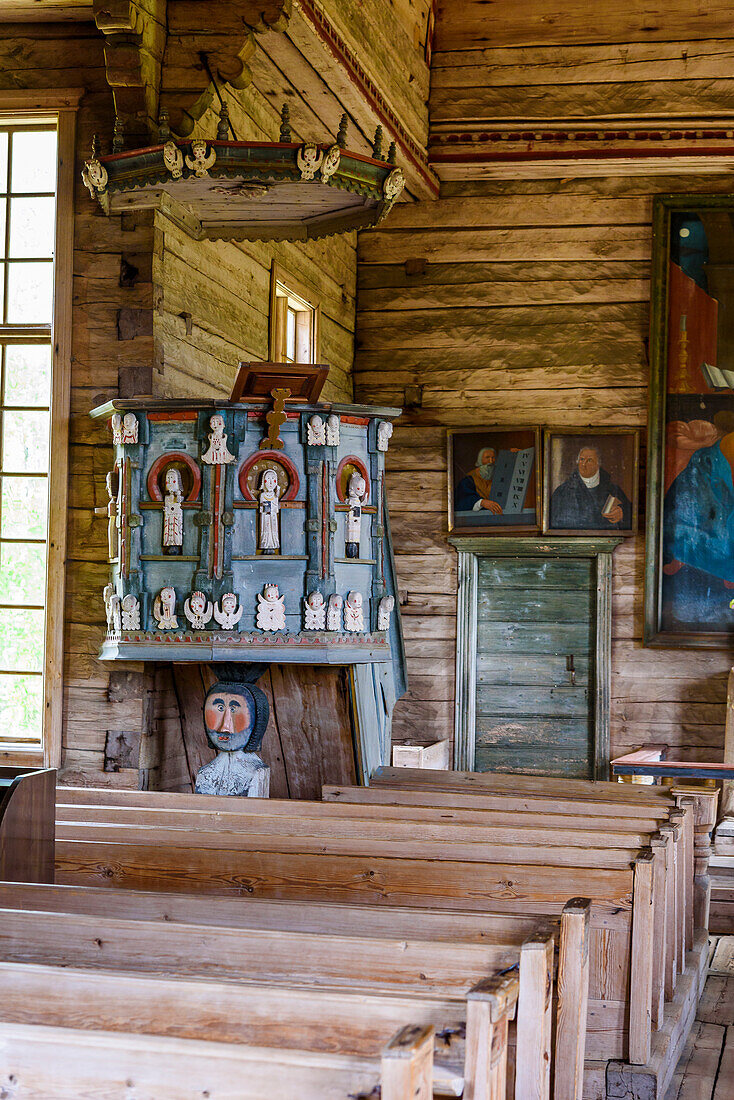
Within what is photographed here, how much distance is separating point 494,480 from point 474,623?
0.98 meters

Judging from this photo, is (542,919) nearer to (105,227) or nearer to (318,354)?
(105,227)

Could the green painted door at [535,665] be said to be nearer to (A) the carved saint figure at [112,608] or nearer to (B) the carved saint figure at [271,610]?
(B) the carved saint figure at [271,610]

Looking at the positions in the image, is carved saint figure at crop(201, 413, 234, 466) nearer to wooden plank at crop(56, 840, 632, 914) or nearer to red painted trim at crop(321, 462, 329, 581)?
red painted trim at crop(321, 462, 329, 581)

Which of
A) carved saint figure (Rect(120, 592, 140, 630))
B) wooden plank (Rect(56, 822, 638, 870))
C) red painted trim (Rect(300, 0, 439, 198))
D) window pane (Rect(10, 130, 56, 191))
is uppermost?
red painted trim (Rect(300, 0, 439, 198))

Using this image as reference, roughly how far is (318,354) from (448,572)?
176 centimetres

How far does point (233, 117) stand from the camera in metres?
5.48

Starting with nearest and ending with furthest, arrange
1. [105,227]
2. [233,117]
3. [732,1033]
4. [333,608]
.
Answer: [732,1033], [333,608], [105,227], [233,117]

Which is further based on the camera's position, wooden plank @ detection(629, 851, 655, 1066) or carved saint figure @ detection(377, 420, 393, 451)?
carved saint figure @ detection(377, 420, 393, 451)

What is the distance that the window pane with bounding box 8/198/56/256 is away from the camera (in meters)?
5.34

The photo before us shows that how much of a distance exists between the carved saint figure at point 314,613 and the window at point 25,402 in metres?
1.42

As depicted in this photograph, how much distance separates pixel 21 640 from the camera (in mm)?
5285

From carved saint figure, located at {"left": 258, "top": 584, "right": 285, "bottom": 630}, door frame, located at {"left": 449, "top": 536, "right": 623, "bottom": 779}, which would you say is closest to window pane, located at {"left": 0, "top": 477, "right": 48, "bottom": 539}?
carved saint figure, located at {"left": 258, "top": 584, "right": 285, "bottom": 630}

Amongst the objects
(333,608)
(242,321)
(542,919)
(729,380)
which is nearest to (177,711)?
(333,608)

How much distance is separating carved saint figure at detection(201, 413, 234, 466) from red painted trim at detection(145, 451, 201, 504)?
79 millimetres
